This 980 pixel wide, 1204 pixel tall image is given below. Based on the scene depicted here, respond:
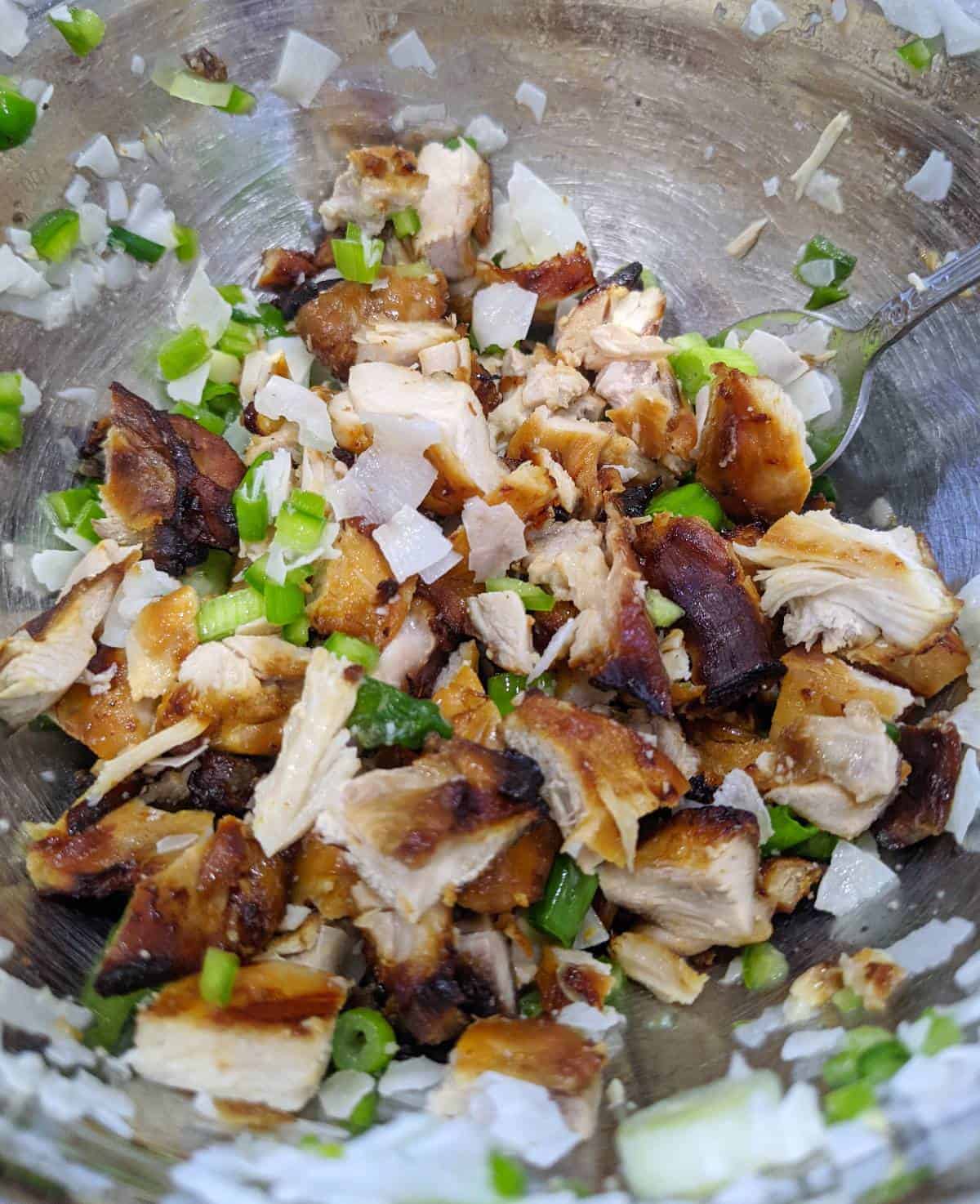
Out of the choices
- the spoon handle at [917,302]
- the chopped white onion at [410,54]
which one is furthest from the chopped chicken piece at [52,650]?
the spoon handle at [917,302]

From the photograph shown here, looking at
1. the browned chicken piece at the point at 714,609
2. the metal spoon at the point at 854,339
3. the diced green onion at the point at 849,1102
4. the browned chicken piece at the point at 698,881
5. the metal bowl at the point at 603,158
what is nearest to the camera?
the diced green onion at the point at 849,1102

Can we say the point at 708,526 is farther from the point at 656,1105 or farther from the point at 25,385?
the point at 25,385

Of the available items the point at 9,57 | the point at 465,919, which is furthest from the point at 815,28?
the point at 465,919

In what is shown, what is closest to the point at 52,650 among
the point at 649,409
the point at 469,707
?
the point at 469,707

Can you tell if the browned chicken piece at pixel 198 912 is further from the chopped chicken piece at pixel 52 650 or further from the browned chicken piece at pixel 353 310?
the browned chicken piece at pixel 353 310

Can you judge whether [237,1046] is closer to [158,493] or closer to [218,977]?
[218,977]

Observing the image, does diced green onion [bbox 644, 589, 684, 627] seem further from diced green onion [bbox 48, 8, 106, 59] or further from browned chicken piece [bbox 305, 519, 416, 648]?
diced green onion [bbox 48, 8, 106, 59]
